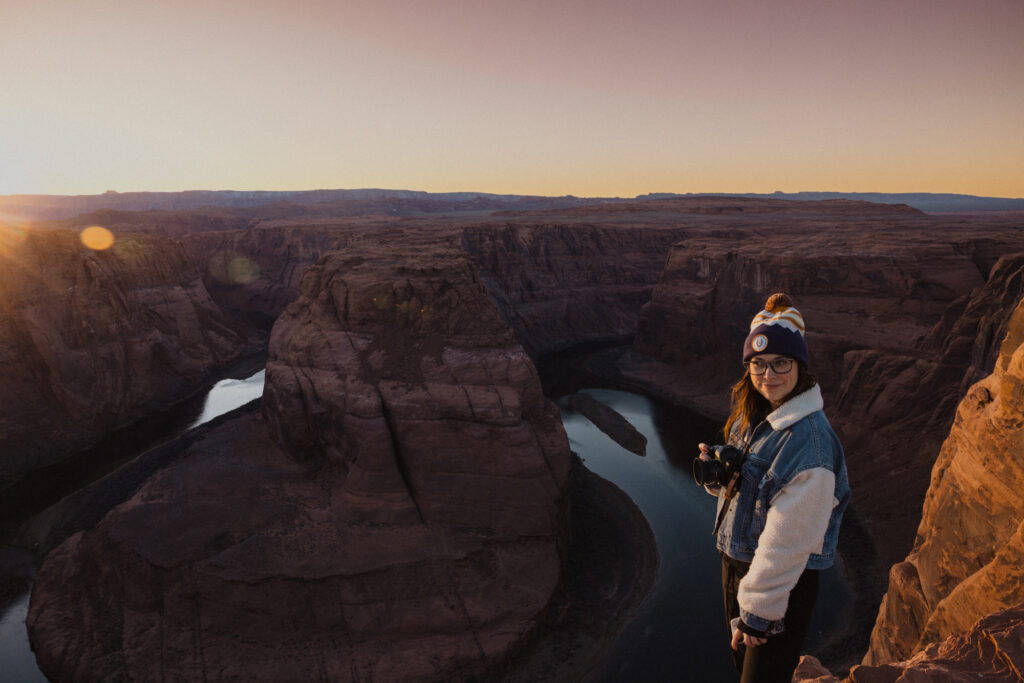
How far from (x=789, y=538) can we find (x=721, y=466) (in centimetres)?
84

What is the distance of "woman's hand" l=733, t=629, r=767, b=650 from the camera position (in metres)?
4.40

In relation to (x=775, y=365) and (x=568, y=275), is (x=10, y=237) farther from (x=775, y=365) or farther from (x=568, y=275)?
(x=568, y=275)

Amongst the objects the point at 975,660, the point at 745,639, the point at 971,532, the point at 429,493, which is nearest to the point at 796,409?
the point at 745,639

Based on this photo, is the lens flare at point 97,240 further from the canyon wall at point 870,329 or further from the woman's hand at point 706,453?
the woman's hand at point 706,453

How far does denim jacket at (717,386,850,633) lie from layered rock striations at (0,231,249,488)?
141 feet

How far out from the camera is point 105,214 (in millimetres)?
114000

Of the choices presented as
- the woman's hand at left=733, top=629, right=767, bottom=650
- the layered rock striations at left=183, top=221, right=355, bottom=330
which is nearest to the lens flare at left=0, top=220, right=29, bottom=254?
the layered rock striations at left=183, top=221, right=355, bottom=330

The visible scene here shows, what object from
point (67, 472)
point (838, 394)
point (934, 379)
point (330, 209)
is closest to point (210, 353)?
point (67, 472)

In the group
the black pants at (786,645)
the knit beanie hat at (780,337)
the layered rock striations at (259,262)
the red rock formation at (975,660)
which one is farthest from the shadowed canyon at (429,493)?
the layered rock striations at (259,262)

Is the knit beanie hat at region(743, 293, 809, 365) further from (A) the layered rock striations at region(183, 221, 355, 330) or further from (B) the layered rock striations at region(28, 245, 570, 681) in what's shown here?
(A) the layered rock striations at region(183, 221, 355, 330)

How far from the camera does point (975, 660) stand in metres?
4.27

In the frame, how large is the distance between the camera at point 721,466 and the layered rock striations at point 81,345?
42.6 meters

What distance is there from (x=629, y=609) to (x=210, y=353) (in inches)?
2004

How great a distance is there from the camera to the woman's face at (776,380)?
4711 millimetres
